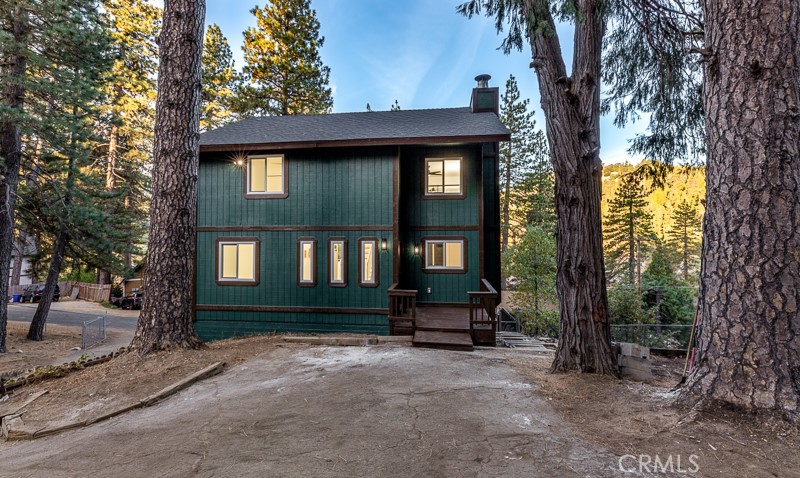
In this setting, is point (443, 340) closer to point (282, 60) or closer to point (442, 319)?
point (442, 319)

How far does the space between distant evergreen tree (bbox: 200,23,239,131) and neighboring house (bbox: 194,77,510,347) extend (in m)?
12.9

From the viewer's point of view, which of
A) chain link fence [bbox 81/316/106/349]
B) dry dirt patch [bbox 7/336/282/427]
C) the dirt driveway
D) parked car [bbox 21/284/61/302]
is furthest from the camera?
parked car [bbox 21/284/61/302]

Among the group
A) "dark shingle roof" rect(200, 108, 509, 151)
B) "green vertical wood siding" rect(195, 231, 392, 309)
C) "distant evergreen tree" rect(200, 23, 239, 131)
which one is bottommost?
"green vertical wood siding" rect(195, 231, 392, 309)

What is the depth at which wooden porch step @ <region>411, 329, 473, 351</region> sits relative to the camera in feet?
21.0

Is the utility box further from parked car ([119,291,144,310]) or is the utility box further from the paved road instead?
parked car ([119,291,144,310])

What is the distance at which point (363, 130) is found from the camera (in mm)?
9141

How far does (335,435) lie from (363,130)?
787 centimetres

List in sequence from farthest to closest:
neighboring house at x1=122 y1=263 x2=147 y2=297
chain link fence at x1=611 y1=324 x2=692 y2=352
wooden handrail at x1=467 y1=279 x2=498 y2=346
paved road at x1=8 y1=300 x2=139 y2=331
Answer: neighboring house at x1=122 y1=263 x2=147 y2=297 < paved road at x1=8 y1=300 x2=139 y2=331 < chain link fence at x1=611 y1=324 x2=692 y2=352 < wooden handrail at x1=467 y1=279 x2=498 y2=346

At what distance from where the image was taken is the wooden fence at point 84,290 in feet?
73.6

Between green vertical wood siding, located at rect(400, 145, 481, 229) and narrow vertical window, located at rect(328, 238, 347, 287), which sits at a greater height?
green vertical wood siding, located at rect(400, 145, 481, 229)

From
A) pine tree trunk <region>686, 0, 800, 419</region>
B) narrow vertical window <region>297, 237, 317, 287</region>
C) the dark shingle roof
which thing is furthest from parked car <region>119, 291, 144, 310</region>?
pine tree trunk <region>686, 0, 800, 419</region>

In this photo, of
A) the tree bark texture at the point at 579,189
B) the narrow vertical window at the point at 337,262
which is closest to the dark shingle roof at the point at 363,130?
the narrow vertical window at the point at 337,262

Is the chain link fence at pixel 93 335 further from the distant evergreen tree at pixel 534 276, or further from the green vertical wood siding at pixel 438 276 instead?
the distant evergreen tree at pixel 534 276

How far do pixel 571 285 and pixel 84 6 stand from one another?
51.1 feet
